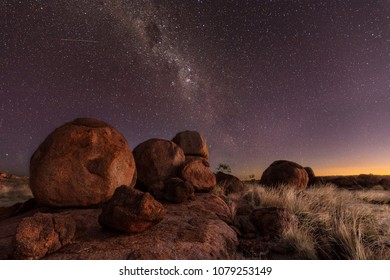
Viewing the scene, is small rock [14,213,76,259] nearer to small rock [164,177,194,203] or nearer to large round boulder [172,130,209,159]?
small rock [164,177,194,203]

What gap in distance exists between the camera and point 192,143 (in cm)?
1045

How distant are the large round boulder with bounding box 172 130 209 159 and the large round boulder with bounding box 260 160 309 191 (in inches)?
145

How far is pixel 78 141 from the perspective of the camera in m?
6.76

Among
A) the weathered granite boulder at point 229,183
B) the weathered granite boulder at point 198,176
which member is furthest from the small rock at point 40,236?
the weathered granite boulder at point 229,183

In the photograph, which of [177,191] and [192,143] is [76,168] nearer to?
[177,191]

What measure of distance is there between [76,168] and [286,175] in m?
8.84

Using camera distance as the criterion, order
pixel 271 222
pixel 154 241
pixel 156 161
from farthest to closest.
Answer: pixel 156 161 < pixel 271 222 < pixel 154 241

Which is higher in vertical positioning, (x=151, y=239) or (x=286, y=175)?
(x=286, y=175)

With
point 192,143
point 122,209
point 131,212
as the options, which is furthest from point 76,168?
point 192,143

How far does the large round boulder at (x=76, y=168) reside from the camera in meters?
6.47

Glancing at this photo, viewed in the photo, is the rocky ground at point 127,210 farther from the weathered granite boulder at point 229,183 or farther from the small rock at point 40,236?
the weathered granite boulder at point 229,183

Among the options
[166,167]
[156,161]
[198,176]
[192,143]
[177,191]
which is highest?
[192,143]
